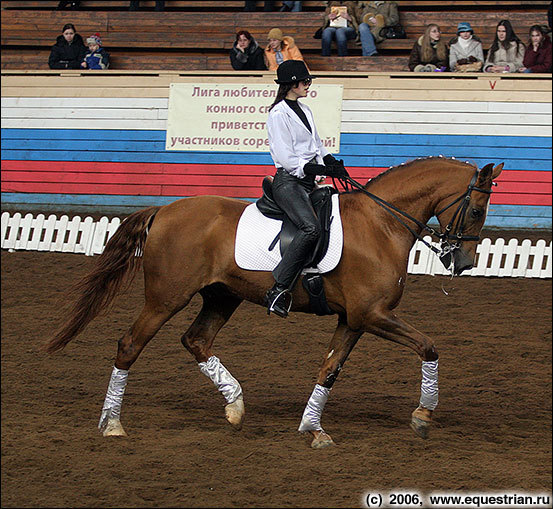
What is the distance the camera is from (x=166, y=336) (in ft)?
33.1

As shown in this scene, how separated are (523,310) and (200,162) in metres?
6.46

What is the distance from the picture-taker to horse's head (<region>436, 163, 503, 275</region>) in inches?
253

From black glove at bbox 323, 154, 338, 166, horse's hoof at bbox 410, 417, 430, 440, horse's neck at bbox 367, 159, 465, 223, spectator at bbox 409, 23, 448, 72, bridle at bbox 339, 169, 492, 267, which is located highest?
spectator at bbox 409, 23, 448, 72

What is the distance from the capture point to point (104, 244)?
14.0 m

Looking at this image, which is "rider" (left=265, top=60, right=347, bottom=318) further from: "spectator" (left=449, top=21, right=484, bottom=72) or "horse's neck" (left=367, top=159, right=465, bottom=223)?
"spectator" (left=449, top=21, right=484, bottom=72)

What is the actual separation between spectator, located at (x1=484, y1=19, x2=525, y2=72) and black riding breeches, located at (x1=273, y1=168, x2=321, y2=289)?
851 centimetres

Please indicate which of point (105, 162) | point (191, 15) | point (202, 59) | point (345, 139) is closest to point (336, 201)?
point (345, 139)

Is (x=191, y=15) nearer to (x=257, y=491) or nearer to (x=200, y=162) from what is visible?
(x=200, y=162)

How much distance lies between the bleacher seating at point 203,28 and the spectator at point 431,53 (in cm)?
55

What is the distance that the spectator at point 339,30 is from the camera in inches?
610

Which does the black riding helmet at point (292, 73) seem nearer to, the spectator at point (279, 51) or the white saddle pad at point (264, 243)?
the white saddle pad at point (264, 243)

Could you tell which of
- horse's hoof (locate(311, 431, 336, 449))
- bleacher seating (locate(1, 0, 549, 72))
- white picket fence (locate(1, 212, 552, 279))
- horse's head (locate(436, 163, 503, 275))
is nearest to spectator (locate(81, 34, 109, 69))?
bleacher seating (locate(1, 0, 549, 72))

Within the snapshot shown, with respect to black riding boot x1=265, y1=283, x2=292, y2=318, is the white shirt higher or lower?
higher

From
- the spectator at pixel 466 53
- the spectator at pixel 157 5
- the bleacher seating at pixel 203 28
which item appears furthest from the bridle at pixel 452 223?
the spectator at pixel 157 5
